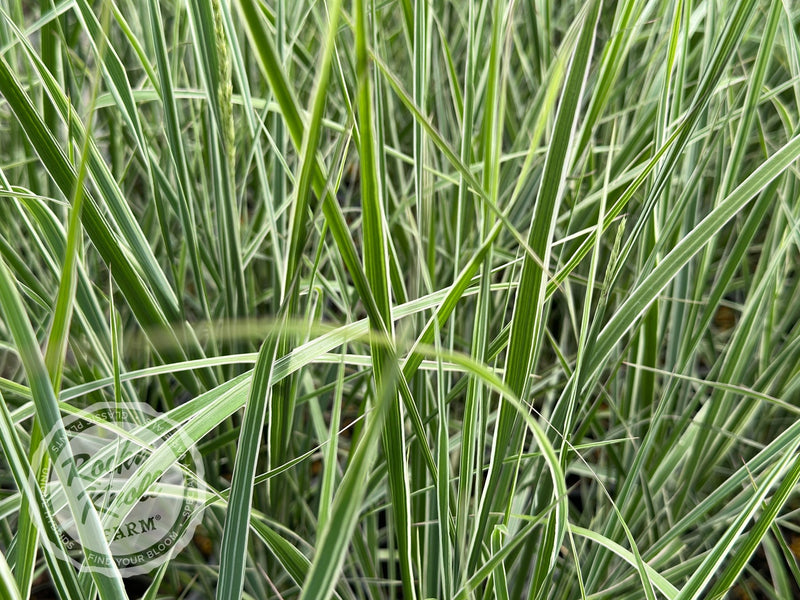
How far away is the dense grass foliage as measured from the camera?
32 centimetres

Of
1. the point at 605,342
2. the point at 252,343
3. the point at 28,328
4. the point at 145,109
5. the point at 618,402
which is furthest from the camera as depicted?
the point at 145,109

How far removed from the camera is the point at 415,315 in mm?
519

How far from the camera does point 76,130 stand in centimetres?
52

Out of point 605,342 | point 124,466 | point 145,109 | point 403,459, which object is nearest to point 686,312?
point 605,342

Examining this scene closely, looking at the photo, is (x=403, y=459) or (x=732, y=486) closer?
(x=403, y=459)

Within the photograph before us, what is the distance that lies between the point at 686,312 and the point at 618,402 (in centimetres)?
17

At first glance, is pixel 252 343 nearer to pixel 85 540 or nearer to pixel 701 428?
pixel 85 540

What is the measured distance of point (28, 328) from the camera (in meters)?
0.29

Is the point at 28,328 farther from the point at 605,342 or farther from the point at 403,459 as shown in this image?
the point at 605,342

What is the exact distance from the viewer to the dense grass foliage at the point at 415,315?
32 cm

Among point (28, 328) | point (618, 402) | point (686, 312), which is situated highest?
point (28, 328)

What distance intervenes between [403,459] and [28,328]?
0.67 feet

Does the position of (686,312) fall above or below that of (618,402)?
above

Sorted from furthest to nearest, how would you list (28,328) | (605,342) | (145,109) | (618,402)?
(145,109)
(618,402)
(605,342)
(28,328)
